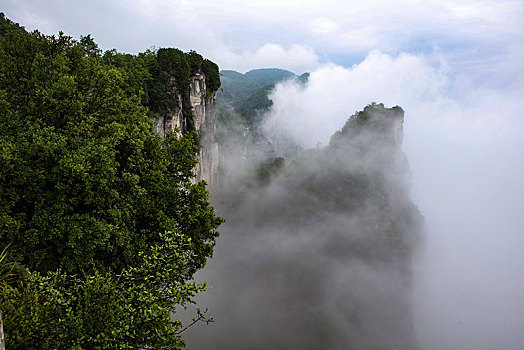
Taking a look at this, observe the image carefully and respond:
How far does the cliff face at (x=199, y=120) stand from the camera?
3300 cm

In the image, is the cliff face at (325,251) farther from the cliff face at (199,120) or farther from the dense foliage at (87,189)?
the dense foliage at (87,189)

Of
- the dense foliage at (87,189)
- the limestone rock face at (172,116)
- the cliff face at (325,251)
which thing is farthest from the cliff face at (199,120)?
the cliff face at (325,251)

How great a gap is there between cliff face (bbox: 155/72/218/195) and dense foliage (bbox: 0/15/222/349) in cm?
1054

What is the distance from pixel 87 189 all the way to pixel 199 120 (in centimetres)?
3451

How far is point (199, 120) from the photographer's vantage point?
44.3 meters

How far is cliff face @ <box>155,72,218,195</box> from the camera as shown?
33000mm

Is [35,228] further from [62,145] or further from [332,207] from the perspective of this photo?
[332,207]

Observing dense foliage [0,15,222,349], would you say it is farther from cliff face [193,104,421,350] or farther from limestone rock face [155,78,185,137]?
cliff face [193,104,421,350]

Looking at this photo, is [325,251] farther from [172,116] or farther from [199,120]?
[172,116]

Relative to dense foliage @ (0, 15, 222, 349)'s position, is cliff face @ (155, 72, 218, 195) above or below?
above

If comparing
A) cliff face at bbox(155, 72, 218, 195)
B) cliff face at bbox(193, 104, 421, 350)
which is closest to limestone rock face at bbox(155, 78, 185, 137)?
cliff face at bbox(155, 72, 218, 195)

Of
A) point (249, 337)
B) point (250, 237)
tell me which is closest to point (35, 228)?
point (249, 337)

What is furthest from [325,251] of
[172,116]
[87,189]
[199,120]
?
[87,189]

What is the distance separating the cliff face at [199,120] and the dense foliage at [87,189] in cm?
1054
